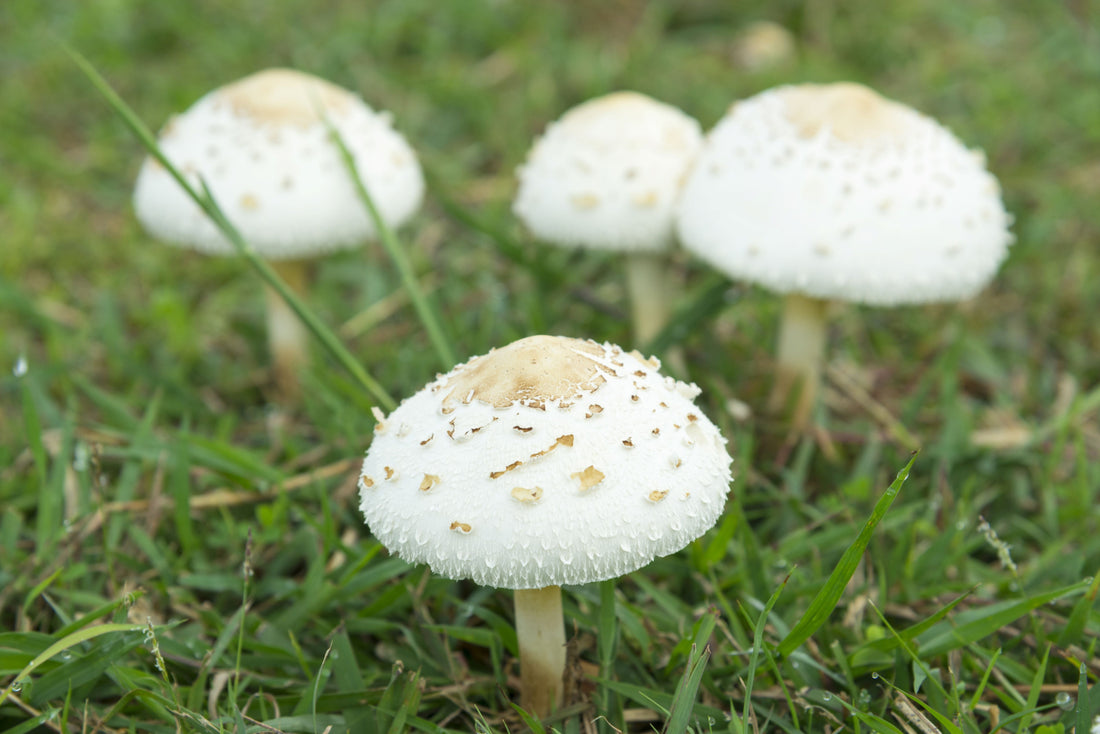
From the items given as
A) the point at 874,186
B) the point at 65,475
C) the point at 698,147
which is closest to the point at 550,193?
the point at 698,147

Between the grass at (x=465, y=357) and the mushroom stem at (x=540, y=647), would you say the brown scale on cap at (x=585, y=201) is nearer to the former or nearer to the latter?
the grass at (x=465, y=357)

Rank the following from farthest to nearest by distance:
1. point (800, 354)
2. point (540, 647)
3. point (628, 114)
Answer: point (800, 354), point (628, 114), point (540, 647)

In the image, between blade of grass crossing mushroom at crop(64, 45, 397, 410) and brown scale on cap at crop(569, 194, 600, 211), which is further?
brown scale on cap at crop(569, 194, 600, 211)

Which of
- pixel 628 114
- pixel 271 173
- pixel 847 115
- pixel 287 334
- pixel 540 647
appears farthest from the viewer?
pixel 287 334

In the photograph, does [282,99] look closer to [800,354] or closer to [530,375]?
[530,375]

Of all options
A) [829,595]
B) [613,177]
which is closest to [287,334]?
[613,177]

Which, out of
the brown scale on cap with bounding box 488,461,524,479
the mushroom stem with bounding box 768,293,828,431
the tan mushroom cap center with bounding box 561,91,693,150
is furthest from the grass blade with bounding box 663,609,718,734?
the tan mushroom cap center with bounding box 561,91,693,150

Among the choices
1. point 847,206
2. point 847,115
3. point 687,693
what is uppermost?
point 847,115

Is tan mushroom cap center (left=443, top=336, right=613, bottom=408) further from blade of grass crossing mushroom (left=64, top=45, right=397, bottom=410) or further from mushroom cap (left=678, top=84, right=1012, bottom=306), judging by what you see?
mushroom cap (left=678, top=84, right=1012, bottom=306)
